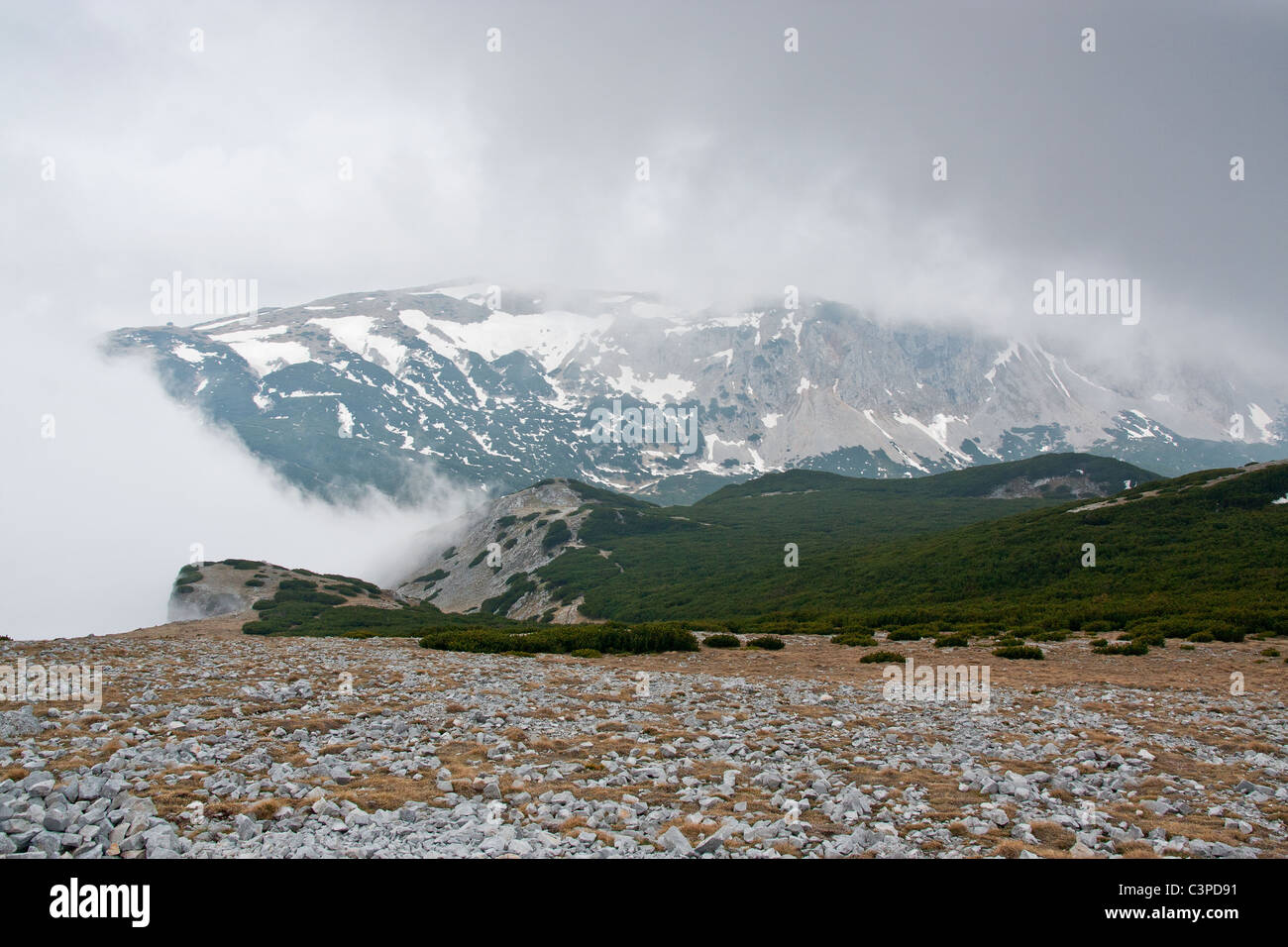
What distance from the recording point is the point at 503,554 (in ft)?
444

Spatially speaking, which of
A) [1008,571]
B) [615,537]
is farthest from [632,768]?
[615,537]

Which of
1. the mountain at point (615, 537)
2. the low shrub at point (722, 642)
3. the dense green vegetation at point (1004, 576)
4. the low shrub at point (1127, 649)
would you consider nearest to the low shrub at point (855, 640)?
the dense green vegetation at point (1004, 576)

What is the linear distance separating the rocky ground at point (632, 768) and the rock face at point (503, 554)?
70.1 meters

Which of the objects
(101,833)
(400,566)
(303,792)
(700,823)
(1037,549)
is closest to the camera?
(101,833)

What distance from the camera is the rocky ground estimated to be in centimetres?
831

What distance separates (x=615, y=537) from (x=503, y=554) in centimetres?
2346

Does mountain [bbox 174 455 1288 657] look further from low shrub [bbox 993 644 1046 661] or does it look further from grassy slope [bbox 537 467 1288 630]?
low shrub [bbox 993 644 1046 661]

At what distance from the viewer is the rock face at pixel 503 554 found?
10688 cm

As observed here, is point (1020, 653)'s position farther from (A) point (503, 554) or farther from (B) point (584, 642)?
(A) point (503, 554)
